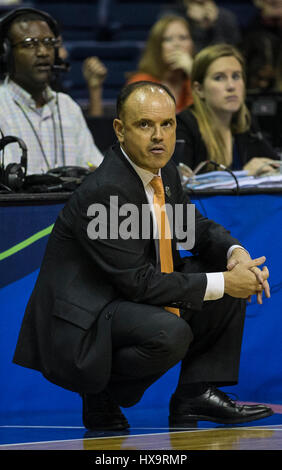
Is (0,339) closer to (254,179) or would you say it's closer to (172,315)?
(172,315)

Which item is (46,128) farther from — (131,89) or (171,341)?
(171,341)

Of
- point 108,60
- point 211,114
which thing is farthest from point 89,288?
point 108,60

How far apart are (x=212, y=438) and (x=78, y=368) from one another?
413 mm

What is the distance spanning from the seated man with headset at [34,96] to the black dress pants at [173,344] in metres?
1.23

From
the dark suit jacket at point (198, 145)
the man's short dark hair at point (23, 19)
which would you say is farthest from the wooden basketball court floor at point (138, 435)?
the man's short dark hair at point (23, 19)

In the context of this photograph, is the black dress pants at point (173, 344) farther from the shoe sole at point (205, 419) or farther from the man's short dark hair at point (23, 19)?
the man's short dark hair at point (23, 19)

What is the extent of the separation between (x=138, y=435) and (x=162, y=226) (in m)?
0.61

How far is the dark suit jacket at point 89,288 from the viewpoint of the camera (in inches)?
96.0

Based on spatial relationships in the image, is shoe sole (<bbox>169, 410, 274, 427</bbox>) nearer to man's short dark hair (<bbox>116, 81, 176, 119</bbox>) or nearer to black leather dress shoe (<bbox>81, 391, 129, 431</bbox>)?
black leather dress shoe (<bbox>81, 391, 129, 431</bbox>)

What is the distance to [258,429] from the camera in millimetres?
2547

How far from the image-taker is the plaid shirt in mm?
3689

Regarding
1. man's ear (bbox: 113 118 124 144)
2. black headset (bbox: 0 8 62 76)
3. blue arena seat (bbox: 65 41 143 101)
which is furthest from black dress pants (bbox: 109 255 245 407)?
blue arena seat (bbox: 65 41 143 101)
